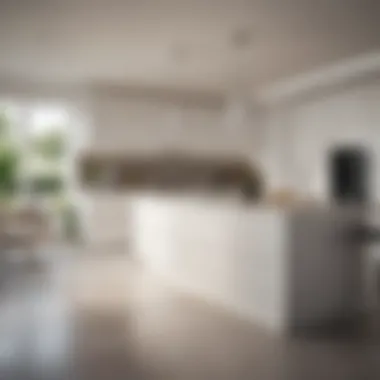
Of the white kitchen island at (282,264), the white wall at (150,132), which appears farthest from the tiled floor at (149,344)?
the white wall at (150,132)

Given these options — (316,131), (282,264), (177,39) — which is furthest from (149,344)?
(316,131)

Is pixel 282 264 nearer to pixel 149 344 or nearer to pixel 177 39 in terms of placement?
pixel 149 344

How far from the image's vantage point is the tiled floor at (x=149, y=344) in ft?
11.0

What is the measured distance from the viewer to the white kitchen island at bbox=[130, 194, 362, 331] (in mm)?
4289

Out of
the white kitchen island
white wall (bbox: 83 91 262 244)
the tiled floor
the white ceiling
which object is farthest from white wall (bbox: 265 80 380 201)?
the tiled floor

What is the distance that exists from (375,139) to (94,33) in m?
4.56

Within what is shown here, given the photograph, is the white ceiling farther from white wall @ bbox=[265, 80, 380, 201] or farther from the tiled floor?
the tiled floor

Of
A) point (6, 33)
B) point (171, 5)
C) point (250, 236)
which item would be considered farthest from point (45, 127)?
point (250, 236)

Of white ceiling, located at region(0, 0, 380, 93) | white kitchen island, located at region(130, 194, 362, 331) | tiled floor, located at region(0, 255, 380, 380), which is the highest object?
white ceiling, located at region(0, 0, 380, 93)

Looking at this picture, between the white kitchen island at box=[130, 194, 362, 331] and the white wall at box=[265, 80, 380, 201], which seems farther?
the white wall at box=[265, 80, 380, 201]

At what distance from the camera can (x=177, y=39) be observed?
6.46 meters

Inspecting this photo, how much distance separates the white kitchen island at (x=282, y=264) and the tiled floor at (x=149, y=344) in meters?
0.22

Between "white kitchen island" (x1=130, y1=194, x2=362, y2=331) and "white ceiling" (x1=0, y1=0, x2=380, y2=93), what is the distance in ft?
6.44

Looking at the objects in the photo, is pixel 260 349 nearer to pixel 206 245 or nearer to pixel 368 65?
pixel 206 245
